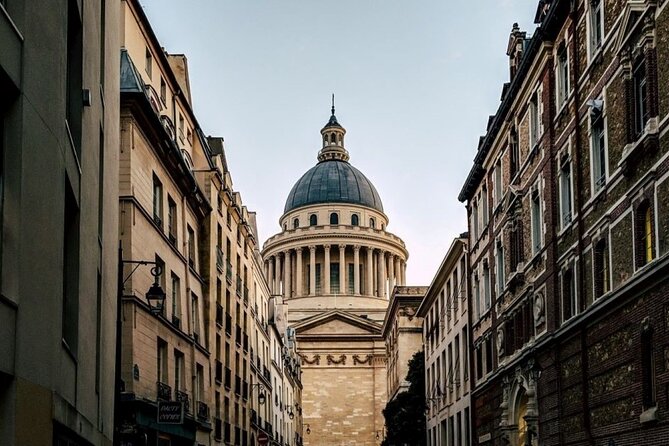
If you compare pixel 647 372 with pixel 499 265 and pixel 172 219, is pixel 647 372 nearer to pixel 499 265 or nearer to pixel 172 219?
pixel 172 219

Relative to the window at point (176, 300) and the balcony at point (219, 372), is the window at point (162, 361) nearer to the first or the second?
the window at point (176, 300)

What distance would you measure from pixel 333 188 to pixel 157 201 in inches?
4586

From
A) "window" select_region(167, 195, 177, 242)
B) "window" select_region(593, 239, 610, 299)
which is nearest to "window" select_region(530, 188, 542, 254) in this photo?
"window" select_region(593, 239, 610, 299)

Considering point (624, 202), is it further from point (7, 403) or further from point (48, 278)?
point (7, 403)

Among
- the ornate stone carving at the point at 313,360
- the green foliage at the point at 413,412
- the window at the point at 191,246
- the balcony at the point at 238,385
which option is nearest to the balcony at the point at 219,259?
the window at the point at 191,246

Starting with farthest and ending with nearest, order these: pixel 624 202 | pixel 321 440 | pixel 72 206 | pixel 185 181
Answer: pixel 321 440 → pixel 185 181 → pixel 624 202 → pixel 72 206

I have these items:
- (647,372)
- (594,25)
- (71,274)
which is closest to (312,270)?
(594,25)

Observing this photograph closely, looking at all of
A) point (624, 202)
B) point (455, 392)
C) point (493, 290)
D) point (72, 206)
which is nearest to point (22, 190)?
point (72, 206)

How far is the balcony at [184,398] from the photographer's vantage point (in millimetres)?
33681

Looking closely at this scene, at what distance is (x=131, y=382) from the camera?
2703 centimetres

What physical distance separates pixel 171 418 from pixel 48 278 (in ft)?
48.9

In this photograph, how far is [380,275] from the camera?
477ft

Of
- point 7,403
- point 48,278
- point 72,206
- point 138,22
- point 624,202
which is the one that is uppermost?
point 138,22

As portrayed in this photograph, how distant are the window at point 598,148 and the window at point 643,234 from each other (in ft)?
9.92
